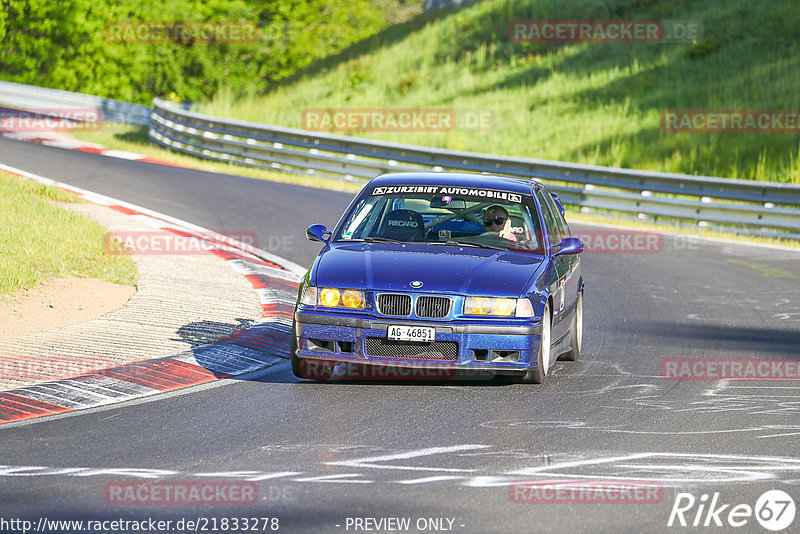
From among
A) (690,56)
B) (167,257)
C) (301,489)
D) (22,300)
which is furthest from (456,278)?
(690,56)

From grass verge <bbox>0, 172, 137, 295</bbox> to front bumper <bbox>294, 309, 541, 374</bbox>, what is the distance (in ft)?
13.5

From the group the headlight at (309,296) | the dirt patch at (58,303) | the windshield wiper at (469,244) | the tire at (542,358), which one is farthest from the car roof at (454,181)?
the dirt patch at (58,303)

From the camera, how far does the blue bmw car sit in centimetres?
820

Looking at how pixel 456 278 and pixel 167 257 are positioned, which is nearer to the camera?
pixel 456 278

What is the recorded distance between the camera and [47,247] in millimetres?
13117

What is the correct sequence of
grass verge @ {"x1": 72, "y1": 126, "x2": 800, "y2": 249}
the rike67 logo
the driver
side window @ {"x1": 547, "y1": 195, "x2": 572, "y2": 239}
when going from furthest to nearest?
grass verge @ {"x1": 72, "y1": 126, "x2": 800, "y2": 249} → side window @ {"x1": 547, "y1": 195, "x2": 572, "y2": 239} → the driver → the rike67 logo

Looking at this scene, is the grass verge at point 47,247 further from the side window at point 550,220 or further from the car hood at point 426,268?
the side window at point 550,220

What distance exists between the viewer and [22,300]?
10.9m

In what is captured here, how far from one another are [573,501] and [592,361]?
4279mm

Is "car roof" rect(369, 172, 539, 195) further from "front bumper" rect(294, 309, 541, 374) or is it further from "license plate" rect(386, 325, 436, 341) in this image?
"license plate" rect(386, 325, 436, 341)

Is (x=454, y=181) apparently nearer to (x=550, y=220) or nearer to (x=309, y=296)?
(x=550, y=220)

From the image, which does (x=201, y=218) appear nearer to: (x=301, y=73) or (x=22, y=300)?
(x=22, y=300)

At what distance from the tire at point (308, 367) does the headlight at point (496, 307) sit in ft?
3.71

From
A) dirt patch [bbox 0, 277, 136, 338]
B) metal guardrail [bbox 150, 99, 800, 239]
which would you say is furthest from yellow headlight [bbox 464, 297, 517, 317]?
metal guardrail [bbox 150, 99, 800, 239]
